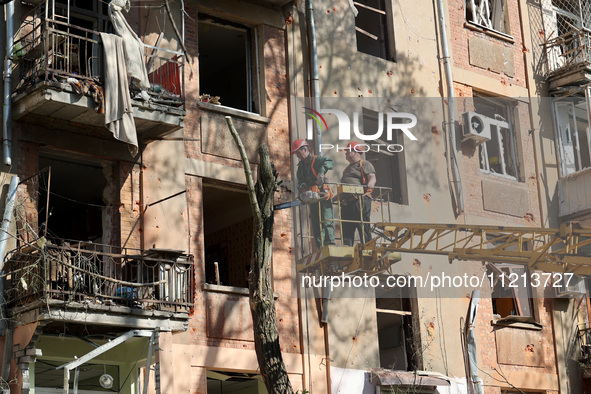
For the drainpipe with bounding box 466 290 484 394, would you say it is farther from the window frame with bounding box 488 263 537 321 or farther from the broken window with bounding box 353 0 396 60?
the broken window with bounding box 353 0 396 60

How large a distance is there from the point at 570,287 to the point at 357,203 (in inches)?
221

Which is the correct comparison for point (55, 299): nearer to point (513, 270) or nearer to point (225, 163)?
point (225, 163)

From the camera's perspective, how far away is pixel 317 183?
61.4 feet

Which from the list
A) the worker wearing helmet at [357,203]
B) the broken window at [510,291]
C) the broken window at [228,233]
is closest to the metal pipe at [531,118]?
the broken window at [510,291]

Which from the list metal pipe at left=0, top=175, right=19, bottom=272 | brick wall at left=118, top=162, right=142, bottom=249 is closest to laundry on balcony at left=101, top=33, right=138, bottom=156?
brick wall at left=118, top=162, right=142, bottom=249

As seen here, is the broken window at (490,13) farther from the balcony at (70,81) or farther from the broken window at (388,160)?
the balcony at (70,81)

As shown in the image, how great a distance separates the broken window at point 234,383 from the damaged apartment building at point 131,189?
69 mm

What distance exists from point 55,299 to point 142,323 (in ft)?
4.70

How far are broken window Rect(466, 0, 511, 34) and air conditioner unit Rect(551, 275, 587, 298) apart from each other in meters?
5.92

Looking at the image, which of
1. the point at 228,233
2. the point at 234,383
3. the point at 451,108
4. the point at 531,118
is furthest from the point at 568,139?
the point at 234,383

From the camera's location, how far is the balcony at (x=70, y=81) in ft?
50.0

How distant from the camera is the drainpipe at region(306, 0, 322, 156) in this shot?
19.2 metres

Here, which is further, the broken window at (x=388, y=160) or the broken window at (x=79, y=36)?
the broken window at (x=388, y=160)

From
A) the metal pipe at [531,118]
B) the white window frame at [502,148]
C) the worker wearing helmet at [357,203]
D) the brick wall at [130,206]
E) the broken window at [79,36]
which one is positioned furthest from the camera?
the metal pipe at [531,118]
